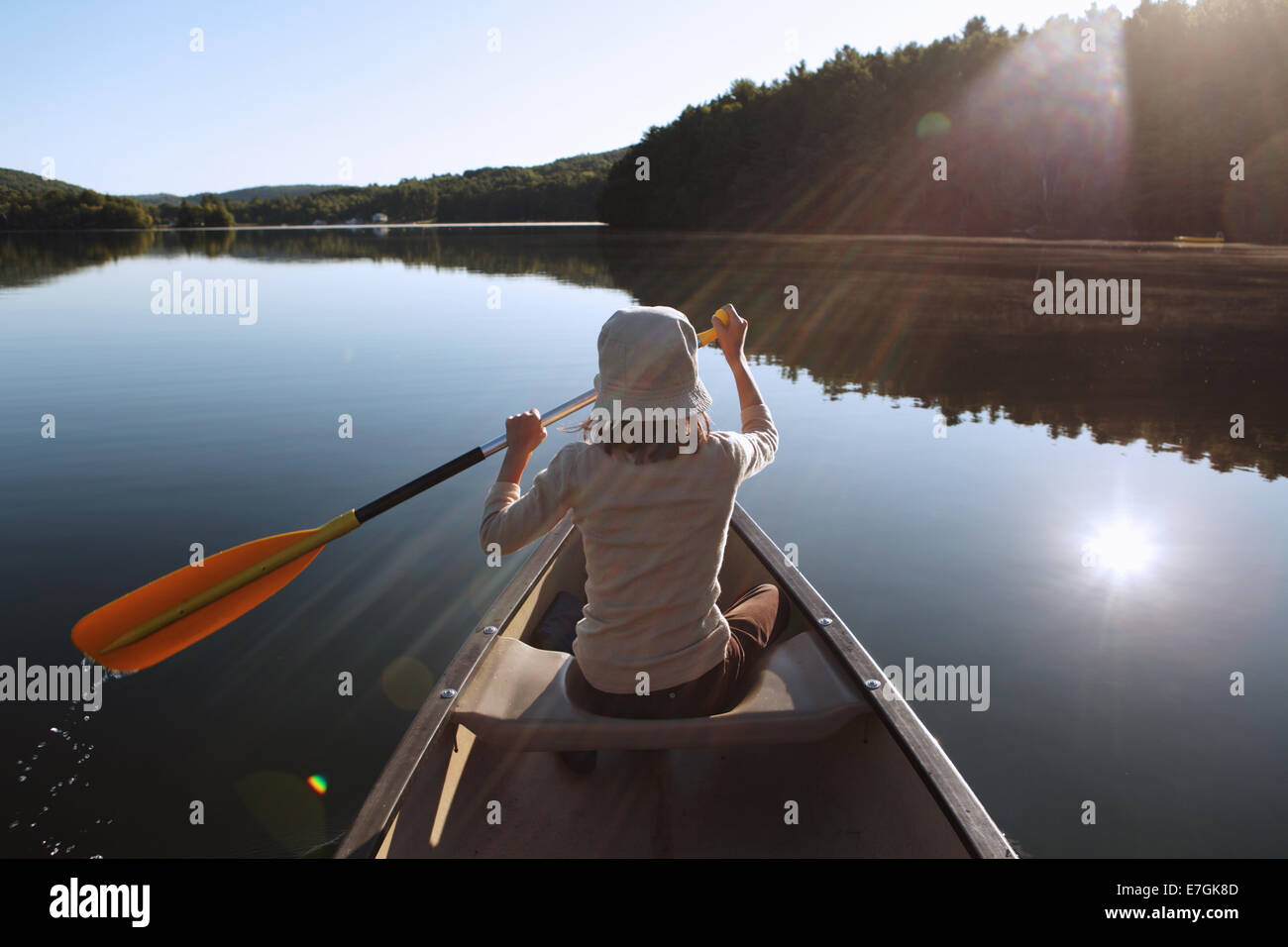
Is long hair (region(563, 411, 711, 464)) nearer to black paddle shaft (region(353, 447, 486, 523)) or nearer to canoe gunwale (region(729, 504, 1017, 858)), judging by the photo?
canoe gunwale (region(729, 504, 1017, 858))

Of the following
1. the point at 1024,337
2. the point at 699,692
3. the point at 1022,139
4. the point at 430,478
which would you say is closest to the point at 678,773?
the point at 699,692

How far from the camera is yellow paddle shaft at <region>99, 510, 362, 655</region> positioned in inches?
122

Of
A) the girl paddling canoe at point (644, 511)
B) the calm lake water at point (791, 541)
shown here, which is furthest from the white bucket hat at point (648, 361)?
the calm lake water at point (791, 541)

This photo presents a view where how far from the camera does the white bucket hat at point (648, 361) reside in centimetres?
200

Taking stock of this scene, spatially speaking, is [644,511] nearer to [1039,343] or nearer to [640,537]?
[640,537]

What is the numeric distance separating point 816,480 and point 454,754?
16.3 ft

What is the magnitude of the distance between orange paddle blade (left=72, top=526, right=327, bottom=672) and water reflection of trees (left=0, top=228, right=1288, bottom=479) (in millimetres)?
7312

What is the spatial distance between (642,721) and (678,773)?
2.40ft

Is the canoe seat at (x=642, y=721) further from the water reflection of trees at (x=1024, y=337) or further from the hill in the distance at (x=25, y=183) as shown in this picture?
the hill in the distance at (x=25, y=183)

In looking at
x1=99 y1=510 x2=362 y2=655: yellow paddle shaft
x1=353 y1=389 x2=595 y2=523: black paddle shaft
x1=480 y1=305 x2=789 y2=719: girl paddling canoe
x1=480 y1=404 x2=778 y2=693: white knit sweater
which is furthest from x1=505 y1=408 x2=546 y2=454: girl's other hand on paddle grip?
x1=99 y1=510 x2=362 y2=655: yellow paddle shaft

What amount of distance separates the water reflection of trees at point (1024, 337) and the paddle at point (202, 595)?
23.2ft

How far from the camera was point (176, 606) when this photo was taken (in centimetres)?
321

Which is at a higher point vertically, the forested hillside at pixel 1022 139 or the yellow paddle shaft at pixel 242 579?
the forested hillside at pixel 1022 139

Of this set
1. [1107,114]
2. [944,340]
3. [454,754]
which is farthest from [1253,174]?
[454,754]
